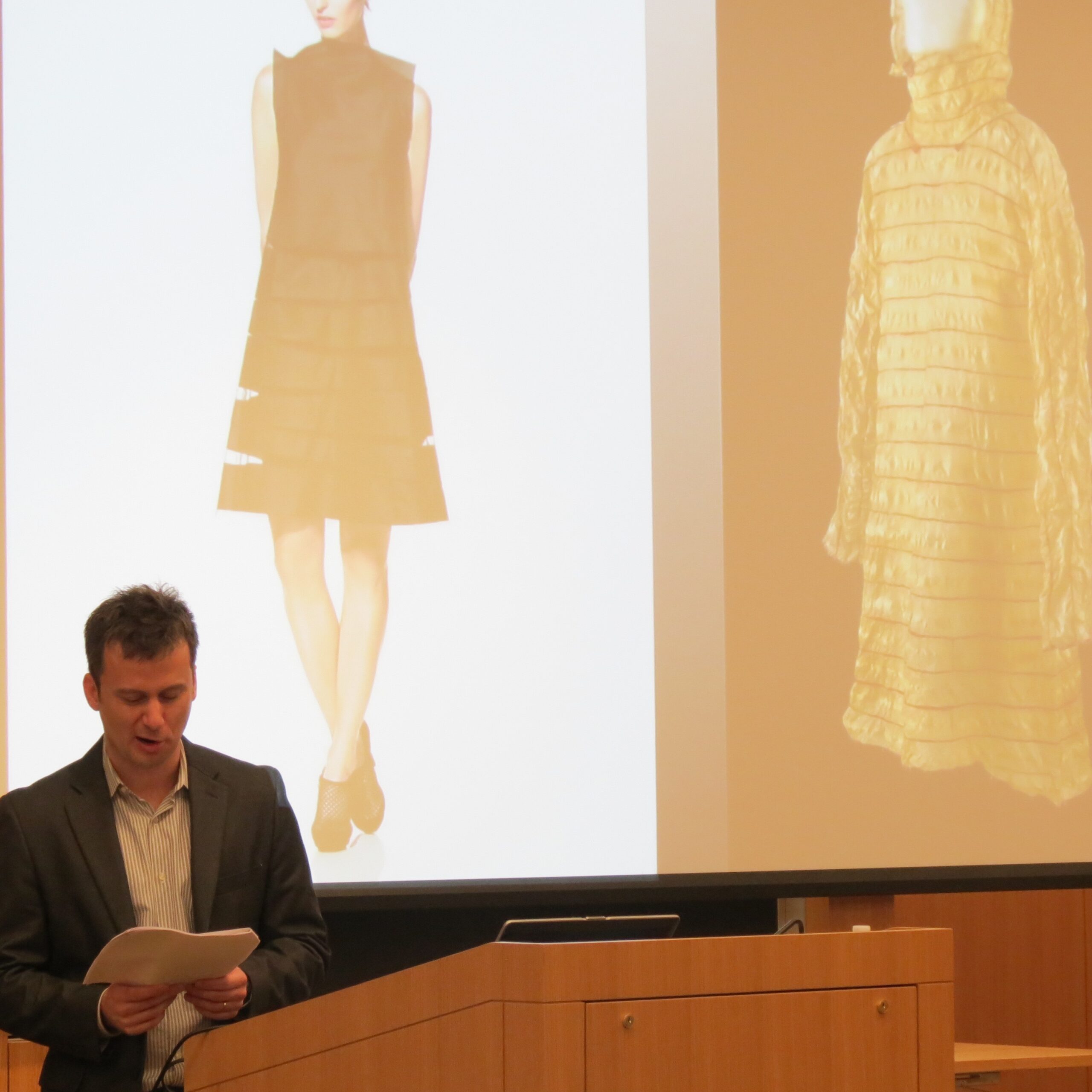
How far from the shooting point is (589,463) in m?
3.33

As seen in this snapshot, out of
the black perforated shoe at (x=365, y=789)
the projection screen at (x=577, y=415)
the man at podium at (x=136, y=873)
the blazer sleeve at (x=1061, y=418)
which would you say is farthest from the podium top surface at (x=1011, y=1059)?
the man at podium at (x=136, y=873)

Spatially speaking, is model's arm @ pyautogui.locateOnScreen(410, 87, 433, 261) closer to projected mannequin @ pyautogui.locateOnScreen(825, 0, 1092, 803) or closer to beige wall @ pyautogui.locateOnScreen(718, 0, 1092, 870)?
beige wall @ pyautogui.locateOnScreen(718, 0, 1092, 870)

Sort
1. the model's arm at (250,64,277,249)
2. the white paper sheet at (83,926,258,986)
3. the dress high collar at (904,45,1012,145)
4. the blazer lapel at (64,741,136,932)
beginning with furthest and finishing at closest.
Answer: the dress high collar at (904,45,1012,145) < the model's arm at (250,64,277,249) < the blazer lapel at (64,741,136,932) < the white paper sheet at (83,926,258,986)

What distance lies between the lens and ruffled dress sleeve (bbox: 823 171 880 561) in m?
3.50

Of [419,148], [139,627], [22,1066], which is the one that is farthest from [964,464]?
[22,1066]

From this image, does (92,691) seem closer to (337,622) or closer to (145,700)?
(145,700)

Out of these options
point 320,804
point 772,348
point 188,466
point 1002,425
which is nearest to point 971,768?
point 1002,425

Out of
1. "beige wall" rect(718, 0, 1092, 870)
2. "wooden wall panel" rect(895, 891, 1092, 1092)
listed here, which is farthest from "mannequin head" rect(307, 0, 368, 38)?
"wooden wall panel" rect(895, 891, 1092, 1092)

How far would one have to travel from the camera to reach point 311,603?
3191 mm

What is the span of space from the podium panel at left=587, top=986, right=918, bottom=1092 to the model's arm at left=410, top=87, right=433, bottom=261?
82.8 inches

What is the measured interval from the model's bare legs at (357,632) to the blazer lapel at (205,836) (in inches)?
46.7

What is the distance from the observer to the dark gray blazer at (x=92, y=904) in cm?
181

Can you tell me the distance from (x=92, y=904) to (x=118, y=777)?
18 cm

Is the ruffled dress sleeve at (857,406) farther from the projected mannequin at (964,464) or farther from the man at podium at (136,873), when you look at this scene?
the man at podium at (136,873)
